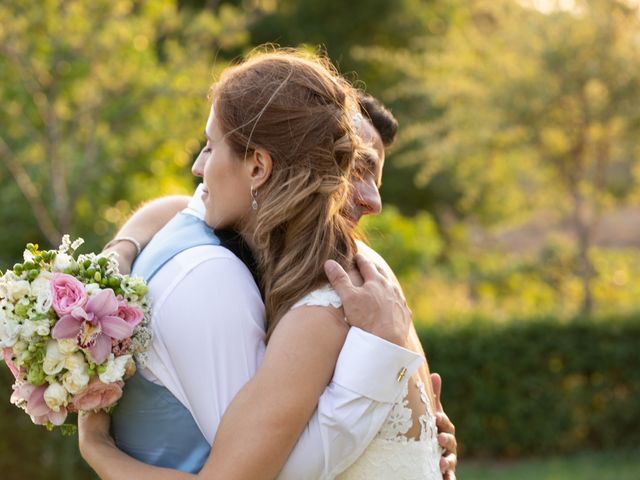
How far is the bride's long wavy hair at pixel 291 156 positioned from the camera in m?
2.78

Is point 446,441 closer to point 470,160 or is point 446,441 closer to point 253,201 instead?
point 253,201

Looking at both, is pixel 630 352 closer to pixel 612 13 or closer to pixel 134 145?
pixel 612 13

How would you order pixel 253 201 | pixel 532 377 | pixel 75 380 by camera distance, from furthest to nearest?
pixel 532 377, pixel 253 201, pixel 75 380

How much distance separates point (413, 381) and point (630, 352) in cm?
803

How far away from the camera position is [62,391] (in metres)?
2.68

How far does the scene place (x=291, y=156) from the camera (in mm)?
2811

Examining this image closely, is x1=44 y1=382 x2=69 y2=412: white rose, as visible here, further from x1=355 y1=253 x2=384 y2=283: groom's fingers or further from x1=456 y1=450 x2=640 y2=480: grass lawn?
x1=456 y1=450 x2=640 y2=480: grass lawn

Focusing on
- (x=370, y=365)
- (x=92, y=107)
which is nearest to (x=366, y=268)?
(x=370, y=365)

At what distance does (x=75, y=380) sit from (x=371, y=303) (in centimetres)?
83

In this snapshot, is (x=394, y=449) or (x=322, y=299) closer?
(x=322, y=299)

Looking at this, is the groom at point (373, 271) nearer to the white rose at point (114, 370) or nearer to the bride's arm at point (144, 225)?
the bride's arm at point (144, 225)

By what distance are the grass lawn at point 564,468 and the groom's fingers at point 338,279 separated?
23.7ft

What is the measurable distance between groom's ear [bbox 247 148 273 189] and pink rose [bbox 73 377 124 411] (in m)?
0.67

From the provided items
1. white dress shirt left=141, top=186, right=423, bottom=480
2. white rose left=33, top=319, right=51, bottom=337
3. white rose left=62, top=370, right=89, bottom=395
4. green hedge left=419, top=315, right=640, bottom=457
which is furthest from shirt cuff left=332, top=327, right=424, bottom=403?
green hedge left=419, top=315, right=640, bottom=457
